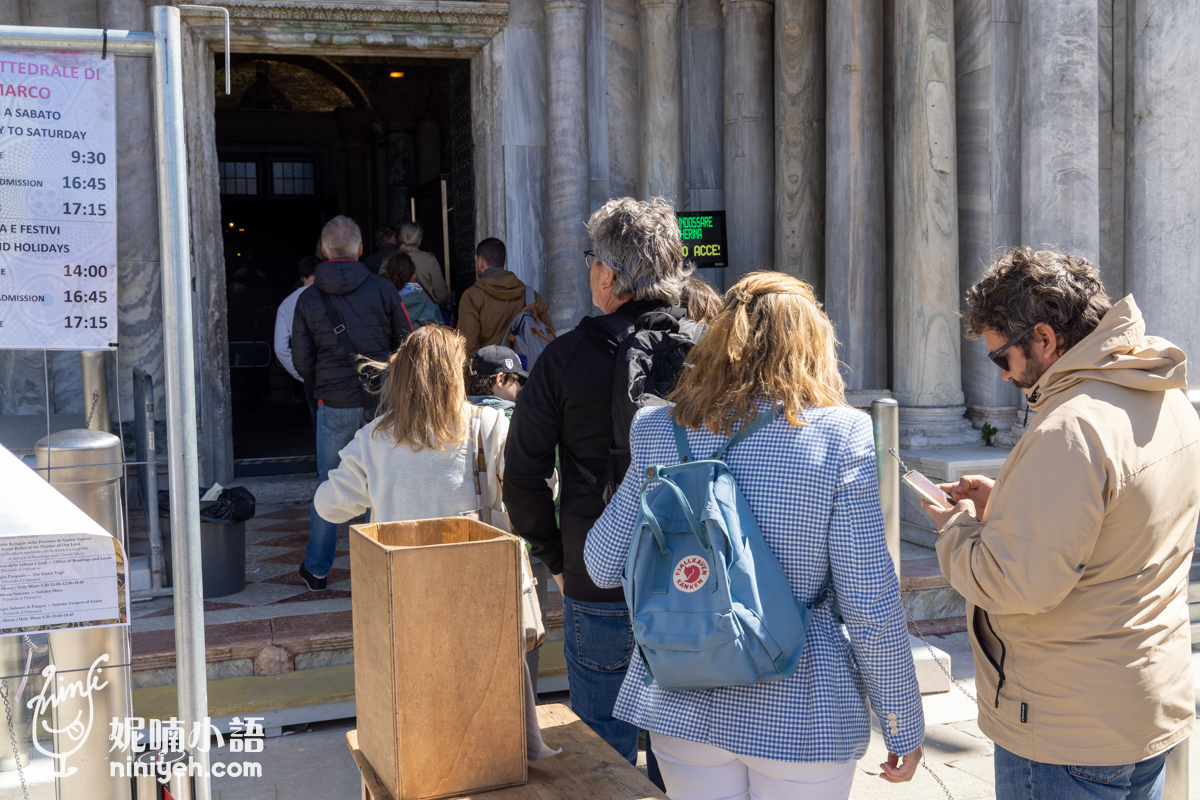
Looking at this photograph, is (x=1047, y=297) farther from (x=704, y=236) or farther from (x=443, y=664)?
(x=704, y=236)

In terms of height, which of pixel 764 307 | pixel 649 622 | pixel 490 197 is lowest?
pixel 649 622

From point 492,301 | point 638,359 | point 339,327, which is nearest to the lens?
point 638,359

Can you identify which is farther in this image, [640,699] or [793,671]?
[640,699]

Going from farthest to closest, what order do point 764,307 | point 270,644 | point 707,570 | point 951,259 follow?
1. point 951,259
2. point 270,644
3. point 764,307
4. point 707,570

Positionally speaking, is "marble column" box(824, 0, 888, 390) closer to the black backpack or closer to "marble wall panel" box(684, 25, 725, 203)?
"marble wall panel" box(684, 25, 725, 203)

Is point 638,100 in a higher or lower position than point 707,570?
higher

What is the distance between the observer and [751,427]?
2.00 m

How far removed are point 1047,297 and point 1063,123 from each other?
3.87m

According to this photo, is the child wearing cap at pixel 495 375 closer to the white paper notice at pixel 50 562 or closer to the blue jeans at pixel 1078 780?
the white paper notice at pixel 50 562

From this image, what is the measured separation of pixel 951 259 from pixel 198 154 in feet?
15.3

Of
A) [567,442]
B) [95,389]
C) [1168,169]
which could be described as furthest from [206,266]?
[1168,169]

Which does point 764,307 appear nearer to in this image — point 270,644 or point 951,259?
point 270,644

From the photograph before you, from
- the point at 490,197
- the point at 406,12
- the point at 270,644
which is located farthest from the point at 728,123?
the point at 270,644

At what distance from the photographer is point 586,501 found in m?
2.82
